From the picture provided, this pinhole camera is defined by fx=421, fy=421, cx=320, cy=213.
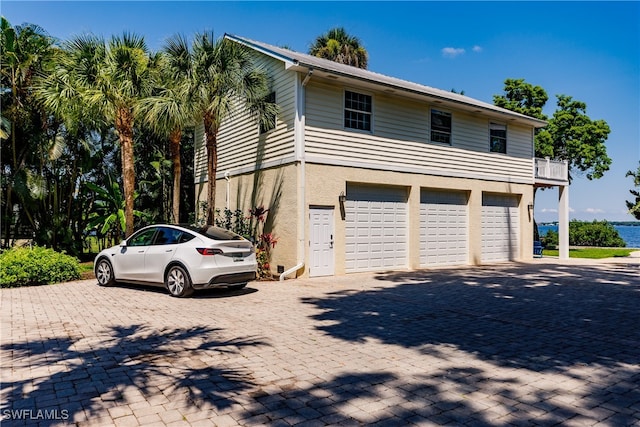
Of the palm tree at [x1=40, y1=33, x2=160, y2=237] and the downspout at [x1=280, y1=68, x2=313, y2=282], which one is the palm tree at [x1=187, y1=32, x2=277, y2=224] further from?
the palm tree at [x1=40, y1=33, x2=160, y2=237]

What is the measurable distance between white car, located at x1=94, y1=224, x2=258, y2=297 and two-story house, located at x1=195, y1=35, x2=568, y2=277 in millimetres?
3029

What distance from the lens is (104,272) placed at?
35.0 ft

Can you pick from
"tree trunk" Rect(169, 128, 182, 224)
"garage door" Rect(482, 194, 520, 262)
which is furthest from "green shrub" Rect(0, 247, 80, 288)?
"garage door" Rect(482, 194, 520, 262)

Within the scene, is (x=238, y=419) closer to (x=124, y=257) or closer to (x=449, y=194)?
(x=124, y=257)

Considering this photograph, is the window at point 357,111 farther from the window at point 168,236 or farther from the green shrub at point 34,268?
the green shrub at point 34,268

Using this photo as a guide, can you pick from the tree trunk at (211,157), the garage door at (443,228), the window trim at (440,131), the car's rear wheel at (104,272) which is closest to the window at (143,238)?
the car's rear wheel at (104,272)

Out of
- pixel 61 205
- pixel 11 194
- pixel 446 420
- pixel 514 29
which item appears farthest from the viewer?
pixel 61 205

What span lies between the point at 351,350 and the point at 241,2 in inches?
476

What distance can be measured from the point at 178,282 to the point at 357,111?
26.1 feet

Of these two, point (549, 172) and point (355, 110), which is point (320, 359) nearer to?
Result: point (355, 110)

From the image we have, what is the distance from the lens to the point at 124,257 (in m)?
10.2

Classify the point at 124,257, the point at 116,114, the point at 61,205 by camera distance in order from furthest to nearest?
the point at 61,205, the point at 116,114, the point at 124,257

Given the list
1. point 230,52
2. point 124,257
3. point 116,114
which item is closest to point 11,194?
point 116,114

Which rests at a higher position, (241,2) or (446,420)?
(241,2)
